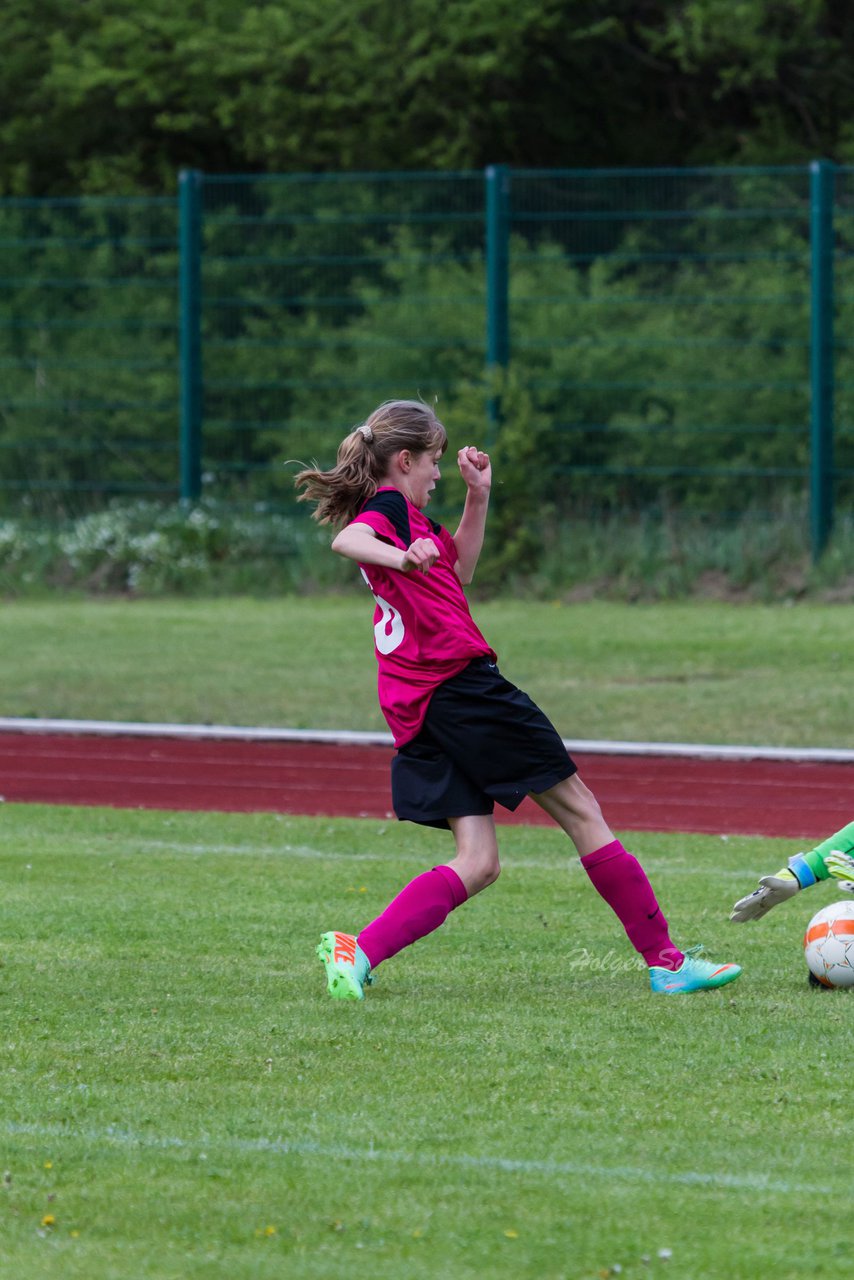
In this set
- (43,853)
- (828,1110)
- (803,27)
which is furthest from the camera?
(803,27)

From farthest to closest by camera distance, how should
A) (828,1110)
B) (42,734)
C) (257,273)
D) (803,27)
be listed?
(803,27)
(257,273)
(42,734)
(828,1110)

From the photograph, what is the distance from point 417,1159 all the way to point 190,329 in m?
17.6

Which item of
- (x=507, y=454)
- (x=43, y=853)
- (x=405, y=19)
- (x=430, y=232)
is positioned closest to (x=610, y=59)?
A: (x=405, y=19)

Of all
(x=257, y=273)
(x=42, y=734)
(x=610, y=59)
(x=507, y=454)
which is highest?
(x=610, y=59)

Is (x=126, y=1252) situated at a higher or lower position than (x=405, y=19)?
lower

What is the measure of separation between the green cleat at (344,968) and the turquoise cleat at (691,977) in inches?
32.7

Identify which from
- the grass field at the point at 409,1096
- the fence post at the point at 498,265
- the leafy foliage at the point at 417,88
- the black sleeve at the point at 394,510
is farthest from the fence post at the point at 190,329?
the black sleeve at the point at 394,510

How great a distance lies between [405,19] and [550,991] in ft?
73.8

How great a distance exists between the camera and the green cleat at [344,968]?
5961 millimetres

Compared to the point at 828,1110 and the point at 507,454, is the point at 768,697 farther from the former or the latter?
the point at 828,1110

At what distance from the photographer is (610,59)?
90.5 feet

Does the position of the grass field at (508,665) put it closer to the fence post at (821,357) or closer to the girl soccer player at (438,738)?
the fence post at (821,357)

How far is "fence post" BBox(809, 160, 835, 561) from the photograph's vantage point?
60.9ft

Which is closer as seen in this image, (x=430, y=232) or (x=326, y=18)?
(x=430, y=232)
